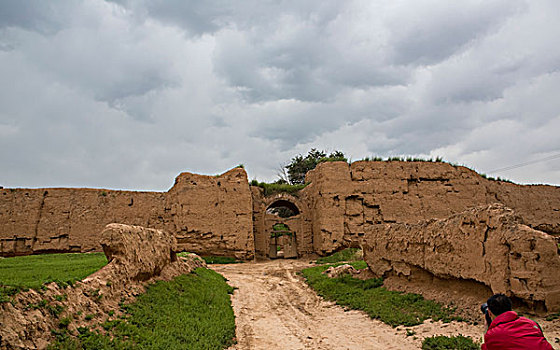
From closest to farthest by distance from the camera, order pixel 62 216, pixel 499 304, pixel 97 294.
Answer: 1. pixel 499 304
2. pixel 97 294
3. pixel 62 216

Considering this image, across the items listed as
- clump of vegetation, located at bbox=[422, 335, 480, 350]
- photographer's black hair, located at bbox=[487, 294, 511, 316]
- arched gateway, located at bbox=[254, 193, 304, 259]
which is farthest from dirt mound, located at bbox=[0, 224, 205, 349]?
arched gateway, located at bbox=[254, 193, 304, 259]

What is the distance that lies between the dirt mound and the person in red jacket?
15.4 feet

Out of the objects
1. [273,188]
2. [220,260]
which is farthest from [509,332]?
[273,188]

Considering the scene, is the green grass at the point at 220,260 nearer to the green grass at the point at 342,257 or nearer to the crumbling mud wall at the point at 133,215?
the crumbling mud wall at the point at 133,215

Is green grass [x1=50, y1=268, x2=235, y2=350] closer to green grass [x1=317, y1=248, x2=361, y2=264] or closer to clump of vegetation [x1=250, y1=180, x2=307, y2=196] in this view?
green grass [x1=317, y1=248, x2=361, y2=264]

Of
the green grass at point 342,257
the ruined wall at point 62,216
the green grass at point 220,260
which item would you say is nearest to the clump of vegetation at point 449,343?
the green grass at point 342,257

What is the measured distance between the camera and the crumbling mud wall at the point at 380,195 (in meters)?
19.8

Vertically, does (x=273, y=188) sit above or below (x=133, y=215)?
above

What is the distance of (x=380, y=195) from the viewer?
67.0 feet

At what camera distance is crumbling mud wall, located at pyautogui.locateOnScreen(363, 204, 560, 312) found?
5.73 m

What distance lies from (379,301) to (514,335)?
5892 millimetres

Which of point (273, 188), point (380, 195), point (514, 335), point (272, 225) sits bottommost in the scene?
point (514, 335)

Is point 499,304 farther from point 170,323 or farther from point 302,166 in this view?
point 302,166

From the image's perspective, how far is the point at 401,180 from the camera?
20.7m
